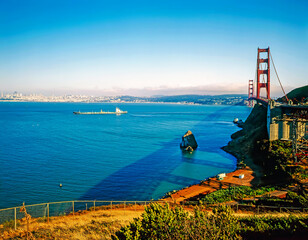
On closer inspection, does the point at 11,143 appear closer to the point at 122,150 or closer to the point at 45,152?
the point at 45,152

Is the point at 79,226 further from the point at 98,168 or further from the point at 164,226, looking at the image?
the point at 98,168

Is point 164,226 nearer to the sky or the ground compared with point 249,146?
nearer to the sky

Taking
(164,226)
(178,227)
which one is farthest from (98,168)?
(178,227)

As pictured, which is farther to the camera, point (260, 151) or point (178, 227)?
point (260, 151)

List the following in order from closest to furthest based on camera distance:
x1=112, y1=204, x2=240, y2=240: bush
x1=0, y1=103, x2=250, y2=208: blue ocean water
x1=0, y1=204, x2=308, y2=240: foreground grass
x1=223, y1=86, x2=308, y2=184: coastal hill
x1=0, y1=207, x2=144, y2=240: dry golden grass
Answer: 1. x1=112, y1=204, x2=240, y2=240: bush
2. x1=0, y1=204, x2=308, y2=240: foreground grass
3. x1=0, y1=207, x2=144, y2=240: dry golden grass
4. x1=0, y1=103, x2=250, y2=208: blue ocean water
5. x1=223, y1=86, x2=308, y2=184: coastal hill

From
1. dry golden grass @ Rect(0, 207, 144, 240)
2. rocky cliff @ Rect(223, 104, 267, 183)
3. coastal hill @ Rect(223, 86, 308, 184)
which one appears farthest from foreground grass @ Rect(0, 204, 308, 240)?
rocky cliff @ Rect(223, 104, 267, 183)

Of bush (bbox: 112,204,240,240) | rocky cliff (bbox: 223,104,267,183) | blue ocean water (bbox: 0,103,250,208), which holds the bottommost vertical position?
blue ocean water (bbox: 0,103,250,208)

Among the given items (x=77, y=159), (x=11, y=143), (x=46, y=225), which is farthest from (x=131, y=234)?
(x=11, y=143)

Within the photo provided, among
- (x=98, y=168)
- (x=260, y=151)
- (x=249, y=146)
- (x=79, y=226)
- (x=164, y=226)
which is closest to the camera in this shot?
(x=164, y=226)

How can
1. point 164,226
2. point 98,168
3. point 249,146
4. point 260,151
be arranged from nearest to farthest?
point 164,226, point 98,168, point 260,151, point 249,146

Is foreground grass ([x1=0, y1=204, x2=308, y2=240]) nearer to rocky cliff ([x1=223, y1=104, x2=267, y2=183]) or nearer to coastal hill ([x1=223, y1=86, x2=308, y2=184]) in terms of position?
coastal hill ([x1=223, y1=86, x2=308, y2=184])

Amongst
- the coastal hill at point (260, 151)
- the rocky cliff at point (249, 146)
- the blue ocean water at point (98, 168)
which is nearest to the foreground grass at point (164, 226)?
the blue ocean water at point (98, 168)

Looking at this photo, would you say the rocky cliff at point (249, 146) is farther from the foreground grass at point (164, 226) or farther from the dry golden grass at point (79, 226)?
the dry golden grass at point (79, 226)
